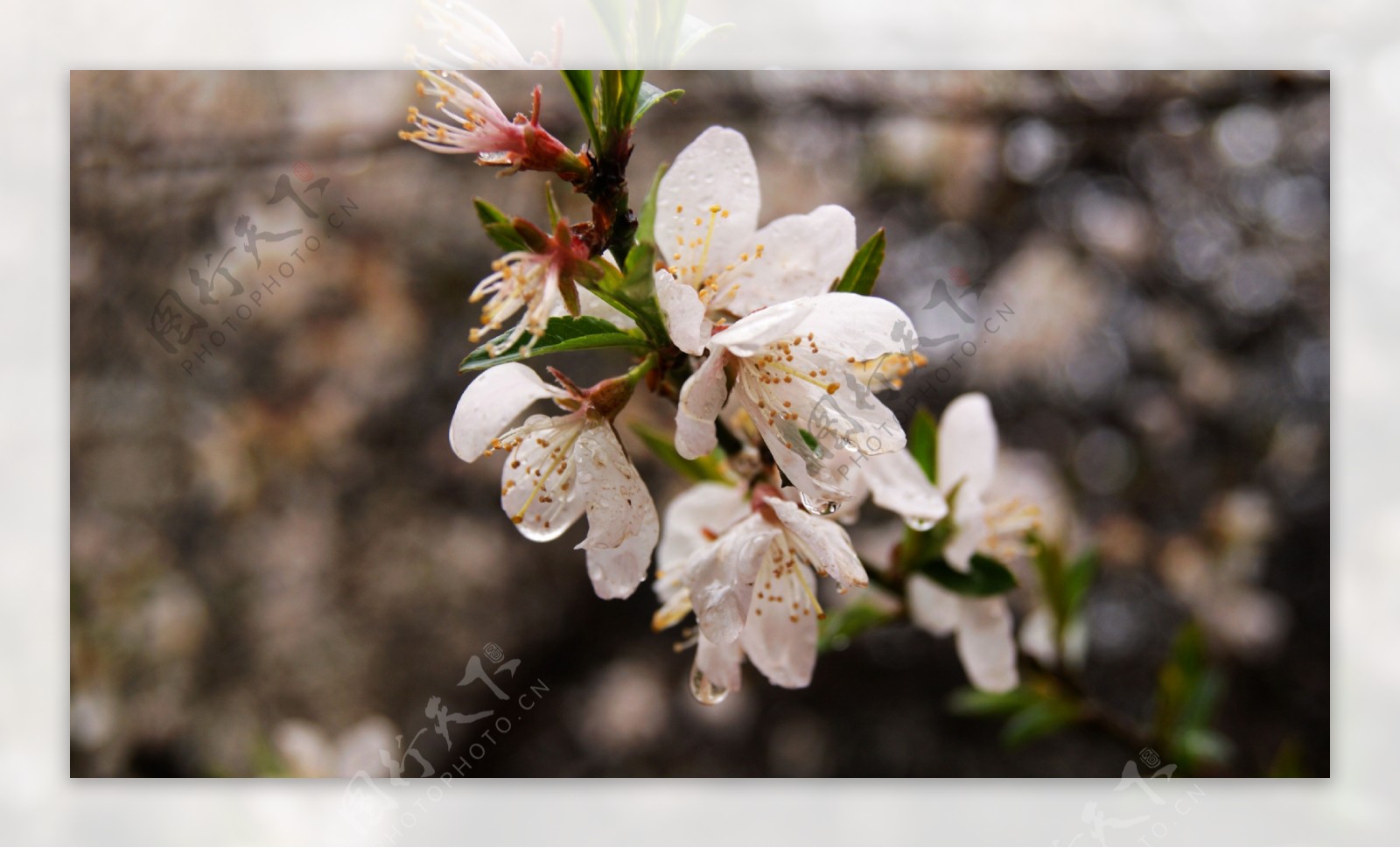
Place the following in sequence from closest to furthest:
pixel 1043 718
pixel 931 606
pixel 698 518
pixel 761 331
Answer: pixel 761 331, pixel 698 518, pixel 931 606, pixel 1043 718

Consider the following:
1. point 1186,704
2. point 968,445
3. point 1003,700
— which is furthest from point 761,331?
point 1186,704

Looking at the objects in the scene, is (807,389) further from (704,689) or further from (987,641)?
(987,641)

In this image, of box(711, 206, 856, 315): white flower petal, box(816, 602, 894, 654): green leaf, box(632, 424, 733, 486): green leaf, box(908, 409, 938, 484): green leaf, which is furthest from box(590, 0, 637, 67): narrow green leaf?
box(816, 602, 894, 654): green leaf

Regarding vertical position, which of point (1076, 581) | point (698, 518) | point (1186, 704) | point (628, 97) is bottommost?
point (1186, 704)

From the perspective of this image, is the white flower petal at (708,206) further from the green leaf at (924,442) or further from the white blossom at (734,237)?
the green leaf at (924,442)

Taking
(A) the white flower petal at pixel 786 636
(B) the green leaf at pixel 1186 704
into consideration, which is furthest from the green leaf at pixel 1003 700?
(A) the white flower petal at pixel 786 636

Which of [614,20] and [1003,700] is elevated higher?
[614,20]

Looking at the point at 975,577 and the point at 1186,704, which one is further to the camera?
the point at 1186,704
